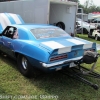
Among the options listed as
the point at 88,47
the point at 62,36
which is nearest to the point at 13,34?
the point at 62,36

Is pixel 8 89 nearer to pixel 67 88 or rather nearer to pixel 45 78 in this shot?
pixel 45 78

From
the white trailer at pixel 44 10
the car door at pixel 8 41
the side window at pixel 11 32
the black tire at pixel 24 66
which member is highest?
the white trailer at pixel 44 10

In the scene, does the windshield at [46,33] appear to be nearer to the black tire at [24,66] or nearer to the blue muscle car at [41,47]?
the blue muscle car at [41,47]

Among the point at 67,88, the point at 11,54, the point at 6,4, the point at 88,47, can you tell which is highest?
the point at 6,4

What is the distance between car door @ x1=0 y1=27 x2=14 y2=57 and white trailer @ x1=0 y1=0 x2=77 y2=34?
3.98 metres

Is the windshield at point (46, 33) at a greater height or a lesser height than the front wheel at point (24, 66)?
greater

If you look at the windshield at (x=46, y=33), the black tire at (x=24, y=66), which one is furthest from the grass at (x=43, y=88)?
the windshield at (x=46, y=33)

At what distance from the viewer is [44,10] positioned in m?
9.44

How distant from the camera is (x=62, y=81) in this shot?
4598mm

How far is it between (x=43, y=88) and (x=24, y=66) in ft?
3.26

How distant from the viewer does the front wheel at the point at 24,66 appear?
178 inches

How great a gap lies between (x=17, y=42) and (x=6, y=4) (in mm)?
8245

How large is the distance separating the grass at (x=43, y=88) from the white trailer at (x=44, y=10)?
17.3 ft

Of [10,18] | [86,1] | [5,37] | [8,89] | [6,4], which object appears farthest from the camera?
[86,1]
